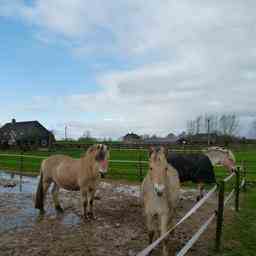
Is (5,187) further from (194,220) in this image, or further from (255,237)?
(255,237)

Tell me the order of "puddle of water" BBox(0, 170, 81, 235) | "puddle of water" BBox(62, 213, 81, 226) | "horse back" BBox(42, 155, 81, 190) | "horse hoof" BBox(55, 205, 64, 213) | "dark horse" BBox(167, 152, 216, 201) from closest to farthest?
"puddle of water" BBox(0, 170, 81, 235), "puddle of water" BBox(62, 213, 81, 226), "horse back" BBox(42, 155, 81, 190), "horse hoof" BBox(55, 205, 64, 213), "dark horse" BBox(167, 152, 216, 201)

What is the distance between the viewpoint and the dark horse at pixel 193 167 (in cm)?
789

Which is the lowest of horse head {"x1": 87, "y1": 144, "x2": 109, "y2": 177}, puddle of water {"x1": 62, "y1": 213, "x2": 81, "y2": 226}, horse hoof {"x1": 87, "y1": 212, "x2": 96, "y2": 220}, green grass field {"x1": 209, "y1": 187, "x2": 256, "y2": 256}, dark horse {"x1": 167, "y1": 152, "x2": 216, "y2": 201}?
green grass field {"x1": 209, "y1": 187, "x2": 256, "y2": 256}

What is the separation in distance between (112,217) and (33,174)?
9.69 meters

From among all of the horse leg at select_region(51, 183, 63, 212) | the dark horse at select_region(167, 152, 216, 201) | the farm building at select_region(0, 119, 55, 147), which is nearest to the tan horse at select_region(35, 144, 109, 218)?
the horse leg at select_region(51, 183, 63, 212)

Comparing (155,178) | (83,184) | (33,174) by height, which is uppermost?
(155,178)

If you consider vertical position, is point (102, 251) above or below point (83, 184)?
below

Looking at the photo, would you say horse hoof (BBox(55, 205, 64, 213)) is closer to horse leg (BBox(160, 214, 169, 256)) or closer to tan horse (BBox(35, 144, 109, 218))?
tan horse (BBox(35, 144, 109, 218))

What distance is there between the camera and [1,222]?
563cm

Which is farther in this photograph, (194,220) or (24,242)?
(194,220)

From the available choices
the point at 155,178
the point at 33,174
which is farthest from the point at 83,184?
the point at 33,174

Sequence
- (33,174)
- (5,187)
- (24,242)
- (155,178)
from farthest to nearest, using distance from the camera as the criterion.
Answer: (33,174) < (5,187) < (24,242) < (155,178)

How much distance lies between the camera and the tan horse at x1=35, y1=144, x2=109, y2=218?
5941mm

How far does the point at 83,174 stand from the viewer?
604 centimetres
